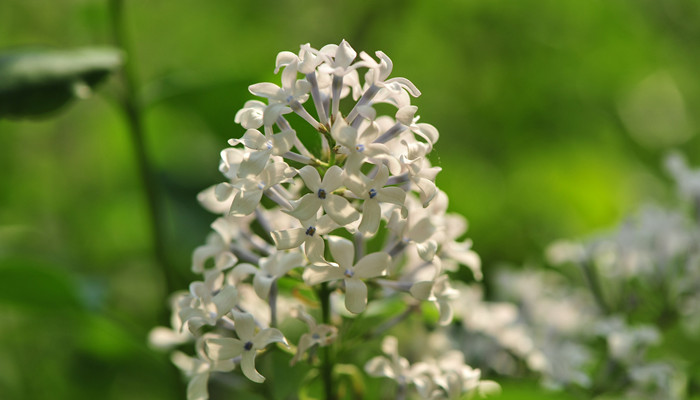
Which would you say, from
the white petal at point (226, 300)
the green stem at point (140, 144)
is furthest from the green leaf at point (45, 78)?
the white petal at point (226, 300)

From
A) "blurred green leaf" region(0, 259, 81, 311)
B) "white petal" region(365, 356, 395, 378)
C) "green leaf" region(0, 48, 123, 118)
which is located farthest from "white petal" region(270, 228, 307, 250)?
"blurred green leaf" region(0, 259, 81, 311)

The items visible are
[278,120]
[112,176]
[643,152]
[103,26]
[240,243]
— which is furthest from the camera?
[643,152]

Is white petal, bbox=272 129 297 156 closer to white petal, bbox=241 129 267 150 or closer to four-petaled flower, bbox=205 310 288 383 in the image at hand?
white petal, bbox=241 129 267 150

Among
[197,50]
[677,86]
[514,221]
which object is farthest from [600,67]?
[197,50]

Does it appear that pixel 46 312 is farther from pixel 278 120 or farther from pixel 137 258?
pixel 137 258

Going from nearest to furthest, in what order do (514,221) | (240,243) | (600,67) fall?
(240,243) < (514,221) < (600,67)

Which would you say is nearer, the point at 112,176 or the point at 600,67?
the point at 112,176

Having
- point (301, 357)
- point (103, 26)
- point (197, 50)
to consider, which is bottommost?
point (301, 357)

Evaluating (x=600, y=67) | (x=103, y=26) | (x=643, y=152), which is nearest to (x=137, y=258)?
(x=103, y=26)

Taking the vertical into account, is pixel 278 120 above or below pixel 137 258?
above
